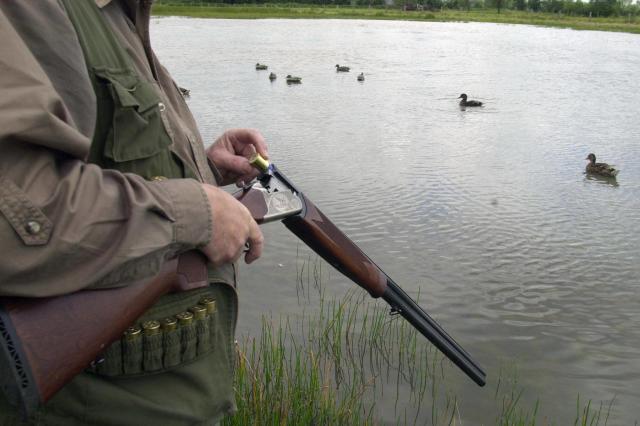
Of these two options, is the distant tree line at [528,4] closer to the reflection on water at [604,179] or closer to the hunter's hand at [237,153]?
the reflection on water at [604,179]

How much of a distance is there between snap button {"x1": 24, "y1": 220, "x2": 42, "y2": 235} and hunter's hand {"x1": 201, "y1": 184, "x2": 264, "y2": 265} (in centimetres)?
44

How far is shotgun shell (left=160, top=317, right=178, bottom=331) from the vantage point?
1754mm

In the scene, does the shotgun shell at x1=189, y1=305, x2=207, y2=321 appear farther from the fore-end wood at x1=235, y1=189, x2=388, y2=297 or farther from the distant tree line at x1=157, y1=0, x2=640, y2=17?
the distant tree line at x1=157, y1=0, x2=640, y2=17

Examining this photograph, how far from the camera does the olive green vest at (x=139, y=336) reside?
5.37 feet

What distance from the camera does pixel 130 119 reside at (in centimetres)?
169

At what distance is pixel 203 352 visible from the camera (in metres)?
1.86

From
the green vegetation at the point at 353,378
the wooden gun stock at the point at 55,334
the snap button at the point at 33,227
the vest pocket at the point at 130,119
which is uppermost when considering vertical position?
the vest pocket at the point at 130,119

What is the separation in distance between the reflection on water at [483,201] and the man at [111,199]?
11.1ft

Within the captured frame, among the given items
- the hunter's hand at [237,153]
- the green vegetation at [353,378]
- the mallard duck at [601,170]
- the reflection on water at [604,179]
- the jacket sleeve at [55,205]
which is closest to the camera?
the jacket sleeve at [55,205]

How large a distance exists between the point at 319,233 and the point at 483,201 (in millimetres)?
7239

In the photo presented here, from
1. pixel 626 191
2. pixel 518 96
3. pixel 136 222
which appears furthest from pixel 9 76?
pixel 518 96

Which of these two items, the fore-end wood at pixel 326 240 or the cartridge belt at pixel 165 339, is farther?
the fore-end wood at pixel 326 240

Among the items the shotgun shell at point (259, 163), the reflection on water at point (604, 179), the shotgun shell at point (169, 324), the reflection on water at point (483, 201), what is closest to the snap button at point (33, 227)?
the shotgun shell at point (169, 324)

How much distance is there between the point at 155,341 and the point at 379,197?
7620 millimetres
